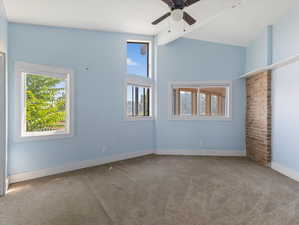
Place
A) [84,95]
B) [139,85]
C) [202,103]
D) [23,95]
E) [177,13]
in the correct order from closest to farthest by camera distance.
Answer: [177,13]
[23,95]
[84,95]
[139,85]
[202,103]

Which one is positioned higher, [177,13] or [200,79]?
[177,13]

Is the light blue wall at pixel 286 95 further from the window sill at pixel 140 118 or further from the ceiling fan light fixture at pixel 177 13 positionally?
the window sill at pixel 140 118

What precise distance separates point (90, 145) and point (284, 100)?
4.14 m

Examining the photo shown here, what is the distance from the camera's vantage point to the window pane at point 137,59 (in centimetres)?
478

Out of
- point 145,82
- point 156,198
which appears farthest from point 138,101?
point 156,198

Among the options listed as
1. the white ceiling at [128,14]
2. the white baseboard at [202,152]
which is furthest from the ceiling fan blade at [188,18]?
the white baseboard at [202,152]

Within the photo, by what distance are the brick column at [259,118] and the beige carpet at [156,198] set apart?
0.54 m

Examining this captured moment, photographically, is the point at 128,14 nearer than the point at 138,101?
Yes

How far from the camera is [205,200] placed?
2496mm

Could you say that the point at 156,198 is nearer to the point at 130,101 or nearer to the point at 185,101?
the point at 130,101

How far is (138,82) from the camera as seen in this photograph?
4809 mm

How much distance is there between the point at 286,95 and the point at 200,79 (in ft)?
6.56

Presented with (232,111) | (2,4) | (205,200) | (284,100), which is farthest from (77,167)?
(284,100)

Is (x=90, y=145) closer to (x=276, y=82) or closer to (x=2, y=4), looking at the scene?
(x=2, y=4)
